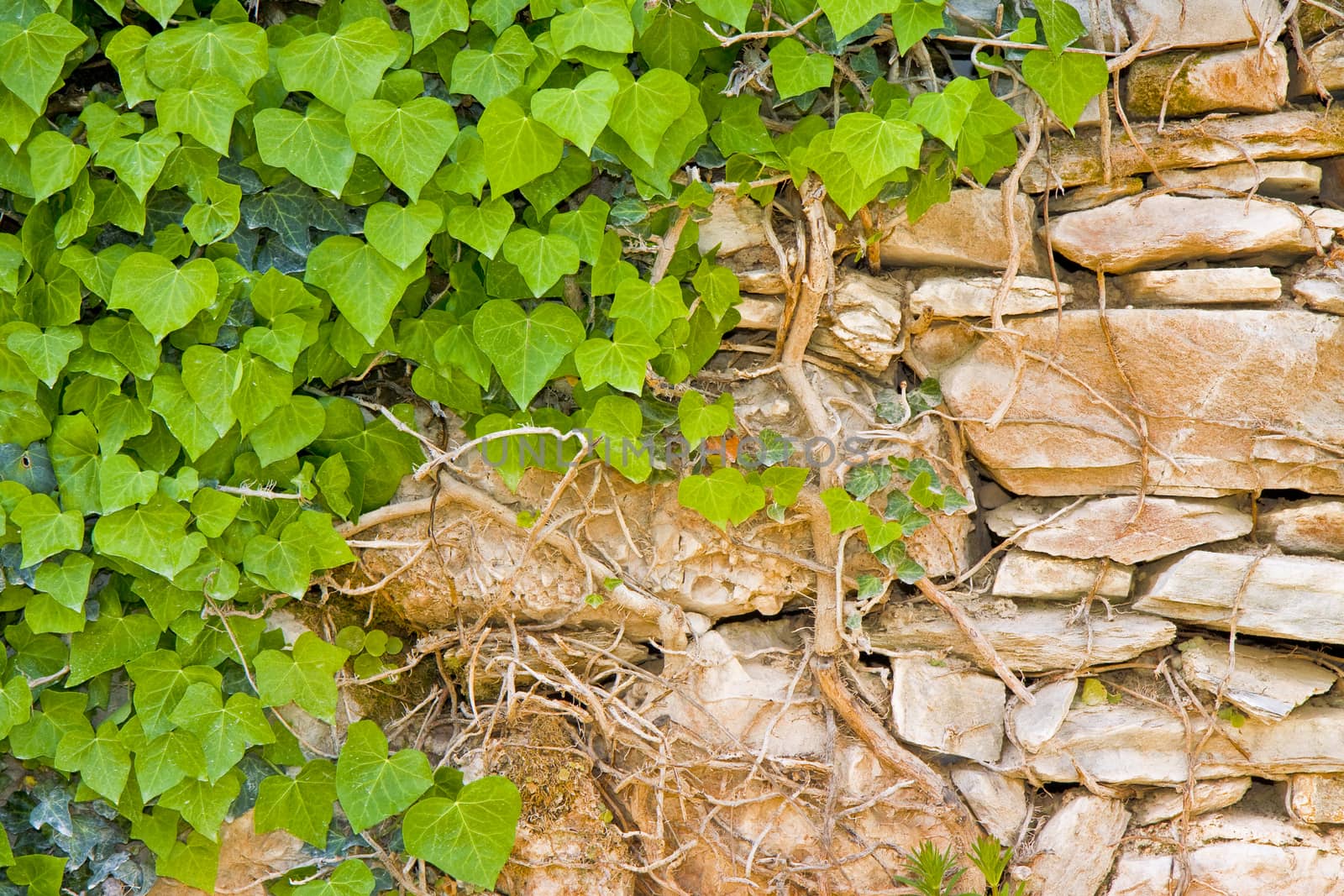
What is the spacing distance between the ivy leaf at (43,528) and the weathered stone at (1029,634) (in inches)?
54.1

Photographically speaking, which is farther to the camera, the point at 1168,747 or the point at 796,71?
the point at 1168,747

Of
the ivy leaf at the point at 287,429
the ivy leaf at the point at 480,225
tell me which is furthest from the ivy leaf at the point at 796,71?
the ivy leaf at the point at 287,429

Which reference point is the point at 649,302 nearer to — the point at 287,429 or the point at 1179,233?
the point at 287,429

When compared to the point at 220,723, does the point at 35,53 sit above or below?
above

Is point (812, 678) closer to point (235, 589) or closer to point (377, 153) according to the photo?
point (235, 589)

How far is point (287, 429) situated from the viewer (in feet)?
5.33

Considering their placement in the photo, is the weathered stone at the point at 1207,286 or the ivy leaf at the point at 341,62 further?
the weathered stone at the point at 1207,286

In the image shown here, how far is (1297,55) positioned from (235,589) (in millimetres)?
1975

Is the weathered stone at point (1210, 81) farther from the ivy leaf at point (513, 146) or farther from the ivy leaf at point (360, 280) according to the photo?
the ivy leaf at point (360, 280)

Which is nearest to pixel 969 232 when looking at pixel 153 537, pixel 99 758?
pixel 153 537

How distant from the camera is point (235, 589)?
1.65m

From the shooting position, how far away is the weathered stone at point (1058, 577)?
6.01ft

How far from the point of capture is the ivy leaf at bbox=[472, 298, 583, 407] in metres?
1.60

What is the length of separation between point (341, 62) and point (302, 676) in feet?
3.23
